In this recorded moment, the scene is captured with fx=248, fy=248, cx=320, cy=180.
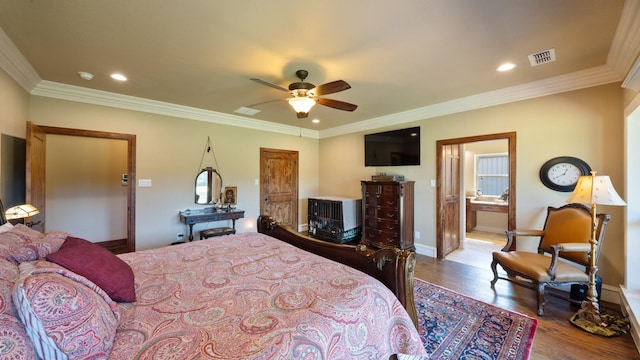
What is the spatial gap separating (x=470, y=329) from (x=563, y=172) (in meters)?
2.32

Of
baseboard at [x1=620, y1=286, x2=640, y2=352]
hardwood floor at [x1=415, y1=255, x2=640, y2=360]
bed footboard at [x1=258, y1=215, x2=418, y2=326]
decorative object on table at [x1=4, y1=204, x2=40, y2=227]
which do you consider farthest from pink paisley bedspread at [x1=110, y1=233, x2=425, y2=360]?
baseboard at [x1=620, y1=286, x2=640, y2=352]

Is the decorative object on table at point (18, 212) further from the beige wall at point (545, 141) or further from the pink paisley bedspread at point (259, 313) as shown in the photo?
the beige wall at point (545, 141)

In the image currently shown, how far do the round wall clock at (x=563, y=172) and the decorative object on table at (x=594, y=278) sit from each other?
66 centimetres

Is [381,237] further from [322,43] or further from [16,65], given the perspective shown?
[16,65]

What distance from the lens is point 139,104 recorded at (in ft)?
12.6

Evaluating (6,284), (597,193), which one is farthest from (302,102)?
(597,193)

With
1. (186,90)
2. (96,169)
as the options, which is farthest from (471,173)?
(96,169)

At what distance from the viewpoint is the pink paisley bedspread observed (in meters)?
0.98

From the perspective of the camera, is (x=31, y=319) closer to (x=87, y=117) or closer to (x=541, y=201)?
(x=87, y=117)

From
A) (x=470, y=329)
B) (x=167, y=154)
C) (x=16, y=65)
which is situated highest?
(x=16, y=65)

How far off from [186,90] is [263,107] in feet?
3.90

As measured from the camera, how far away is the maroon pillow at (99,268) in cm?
124

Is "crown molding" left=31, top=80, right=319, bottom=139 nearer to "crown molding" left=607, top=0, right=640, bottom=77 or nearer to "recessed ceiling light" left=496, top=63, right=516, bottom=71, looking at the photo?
"recessed ceiling light" left=496, top=63, right=516, bottom=71

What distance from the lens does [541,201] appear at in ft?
10.5
